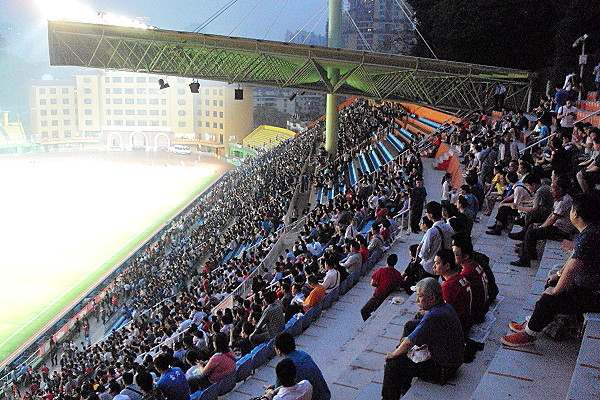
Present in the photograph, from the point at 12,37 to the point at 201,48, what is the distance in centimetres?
13151

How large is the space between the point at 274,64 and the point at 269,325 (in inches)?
684

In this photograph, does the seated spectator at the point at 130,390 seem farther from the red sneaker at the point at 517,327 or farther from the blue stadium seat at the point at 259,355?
the red sneaker at the point at 517,327

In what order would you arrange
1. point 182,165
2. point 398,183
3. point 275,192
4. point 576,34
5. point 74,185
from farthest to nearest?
point 182,165 < point 74,185 < point 275,192 < point 576,34 < point 398,183

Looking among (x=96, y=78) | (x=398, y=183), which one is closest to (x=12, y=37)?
(x=96, y=78)

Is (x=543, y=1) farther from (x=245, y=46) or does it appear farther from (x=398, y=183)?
(x=398, y=183)

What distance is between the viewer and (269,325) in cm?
648

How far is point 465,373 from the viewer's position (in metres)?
4.25

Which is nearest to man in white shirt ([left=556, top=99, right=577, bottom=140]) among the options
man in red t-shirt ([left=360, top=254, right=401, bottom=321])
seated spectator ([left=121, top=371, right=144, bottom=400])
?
man in red t-shirt ([left=360, top=254, right=401, bottom=321])

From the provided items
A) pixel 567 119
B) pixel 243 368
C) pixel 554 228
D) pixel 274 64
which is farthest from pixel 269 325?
pixel 274 64

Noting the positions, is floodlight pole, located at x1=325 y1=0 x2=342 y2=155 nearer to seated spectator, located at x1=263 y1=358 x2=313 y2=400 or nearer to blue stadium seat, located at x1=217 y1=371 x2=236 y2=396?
blue stadium seat, located at x1=217 y1=371 x2=236 y2=396

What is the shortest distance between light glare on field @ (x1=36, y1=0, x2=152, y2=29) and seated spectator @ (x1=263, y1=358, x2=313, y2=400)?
66.2 ft

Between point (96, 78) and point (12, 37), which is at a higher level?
point (12, 37)

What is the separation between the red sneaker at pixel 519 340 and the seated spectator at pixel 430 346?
406mm

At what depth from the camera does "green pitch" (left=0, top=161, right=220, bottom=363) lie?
77.2 feet
